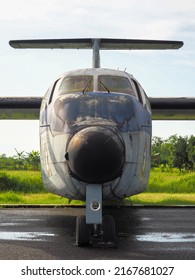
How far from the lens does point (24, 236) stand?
10.2m

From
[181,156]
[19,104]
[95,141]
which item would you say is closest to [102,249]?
[95,141]

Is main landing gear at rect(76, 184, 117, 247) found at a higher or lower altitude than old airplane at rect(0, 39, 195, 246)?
lower

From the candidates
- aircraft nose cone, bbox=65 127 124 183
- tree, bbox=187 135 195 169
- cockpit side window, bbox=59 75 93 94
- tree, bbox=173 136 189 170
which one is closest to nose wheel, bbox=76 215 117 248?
aircraft nose cone, bbox=65 127 124 183

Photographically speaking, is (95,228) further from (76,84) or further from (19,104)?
(19,104)

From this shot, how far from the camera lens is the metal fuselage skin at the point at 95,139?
310 inches

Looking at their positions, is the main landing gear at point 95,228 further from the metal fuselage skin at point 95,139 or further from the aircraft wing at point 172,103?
the aircraft wing at point 172,103

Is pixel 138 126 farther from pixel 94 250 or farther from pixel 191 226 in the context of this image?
pixel 191 226

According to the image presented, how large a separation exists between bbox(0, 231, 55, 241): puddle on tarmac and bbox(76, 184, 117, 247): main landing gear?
1.53 meters

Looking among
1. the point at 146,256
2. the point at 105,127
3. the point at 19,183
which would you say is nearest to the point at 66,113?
the point at 105,127

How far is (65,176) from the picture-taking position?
855 cm

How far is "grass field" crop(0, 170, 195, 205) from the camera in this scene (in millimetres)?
20391

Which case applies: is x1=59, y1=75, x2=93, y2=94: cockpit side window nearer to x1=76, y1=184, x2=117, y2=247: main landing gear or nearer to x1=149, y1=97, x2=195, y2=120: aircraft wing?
x1=76, y1=184, x2=117, y2=247: main landing gear
